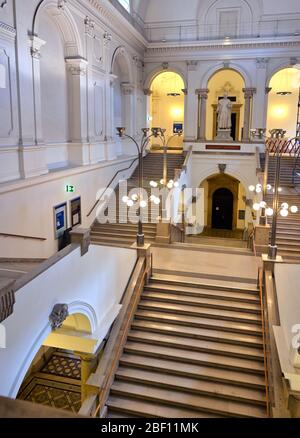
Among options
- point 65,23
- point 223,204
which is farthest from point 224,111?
point 65,23

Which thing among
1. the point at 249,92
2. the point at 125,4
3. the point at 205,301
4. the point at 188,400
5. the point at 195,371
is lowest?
the point at 188,400

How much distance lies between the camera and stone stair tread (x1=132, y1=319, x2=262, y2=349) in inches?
342

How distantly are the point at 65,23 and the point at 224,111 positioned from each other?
30.2 feet

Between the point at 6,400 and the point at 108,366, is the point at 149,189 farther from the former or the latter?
the point at 6,400

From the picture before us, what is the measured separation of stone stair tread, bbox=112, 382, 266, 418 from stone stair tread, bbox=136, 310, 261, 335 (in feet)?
5.71

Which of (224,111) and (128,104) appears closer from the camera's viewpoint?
(128,104)

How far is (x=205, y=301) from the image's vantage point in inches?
383

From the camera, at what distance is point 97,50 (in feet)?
44.7

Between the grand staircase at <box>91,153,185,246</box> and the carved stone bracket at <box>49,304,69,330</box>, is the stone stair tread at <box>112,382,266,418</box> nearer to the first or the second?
the carved stone bracket at <box>49,304,69,330</box>

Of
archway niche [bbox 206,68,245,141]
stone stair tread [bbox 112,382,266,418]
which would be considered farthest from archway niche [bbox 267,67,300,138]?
stone stair tread [bbox 112,382,266,418]

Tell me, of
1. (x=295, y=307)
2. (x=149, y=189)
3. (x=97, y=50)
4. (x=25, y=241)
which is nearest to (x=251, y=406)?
(x=295, y=307)

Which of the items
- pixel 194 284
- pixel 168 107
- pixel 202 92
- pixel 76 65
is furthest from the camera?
pixel 168 107

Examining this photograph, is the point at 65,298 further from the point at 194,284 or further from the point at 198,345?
the point at 194,284

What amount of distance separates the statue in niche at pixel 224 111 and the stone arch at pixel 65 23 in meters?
8.27
